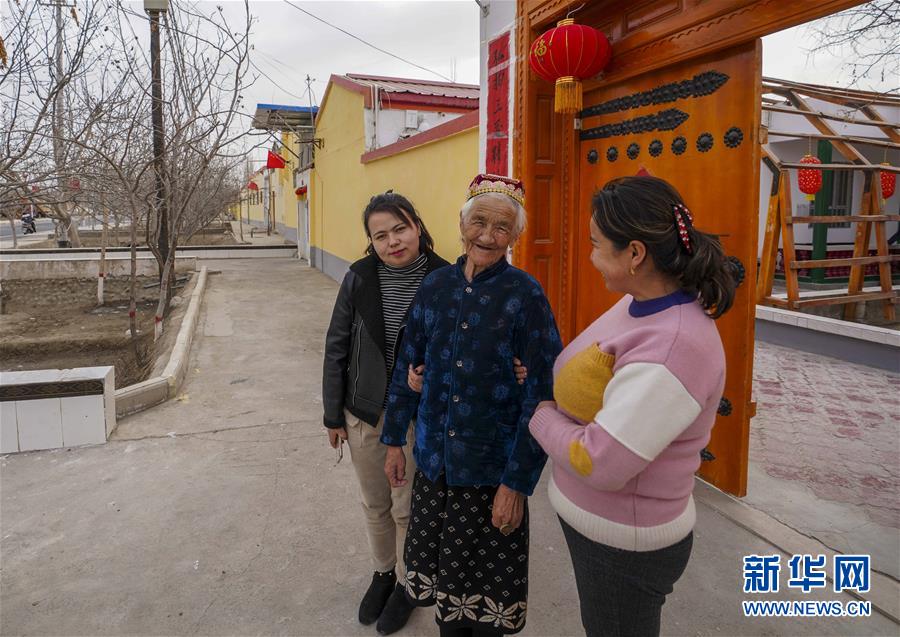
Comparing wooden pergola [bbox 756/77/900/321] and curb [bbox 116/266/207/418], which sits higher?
wooden pergola [bbox 756/77/900/321]

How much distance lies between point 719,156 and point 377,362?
2.16m

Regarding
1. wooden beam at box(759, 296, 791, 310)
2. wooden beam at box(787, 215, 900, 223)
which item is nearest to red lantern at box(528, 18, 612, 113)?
wooden beam at box(787, 215, 900, 223)

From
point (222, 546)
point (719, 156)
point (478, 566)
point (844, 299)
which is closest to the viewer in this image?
point (478, 566)

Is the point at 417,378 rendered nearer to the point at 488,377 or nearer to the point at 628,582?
the point at 488,377

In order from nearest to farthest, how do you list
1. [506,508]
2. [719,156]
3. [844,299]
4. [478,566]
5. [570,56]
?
1. [506,508]
2. [478,566]
3. [719,156]
4. [570,56]
5. [844,299]

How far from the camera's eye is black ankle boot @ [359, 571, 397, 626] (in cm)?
232

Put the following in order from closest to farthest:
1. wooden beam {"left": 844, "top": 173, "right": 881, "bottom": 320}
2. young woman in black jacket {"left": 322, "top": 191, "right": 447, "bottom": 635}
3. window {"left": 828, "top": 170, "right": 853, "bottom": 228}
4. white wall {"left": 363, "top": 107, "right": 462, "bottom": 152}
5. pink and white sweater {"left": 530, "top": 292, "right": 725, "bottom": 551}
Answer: pink and white sweater {"left": 530, "top": 292, "right": 725, "bottom": 551}
young woman in black jacket {"left": 322, "top": 191, "right": 447, "bottom": 635}
wooden beam {"left": 844, "top": 173, "right": 881, "bottom": 320}
white wall {"left": 363, "top": 107, "right": 462, "bottom": 152}
window {"left": 828, "top": 170, "right": 853, "bottom": 228}

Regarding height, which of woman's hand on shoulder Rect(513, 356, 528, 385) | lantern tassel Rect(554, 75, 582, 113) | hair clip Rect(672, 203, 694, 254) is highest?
lantern tassel Rect(554, 75, 582, 113)

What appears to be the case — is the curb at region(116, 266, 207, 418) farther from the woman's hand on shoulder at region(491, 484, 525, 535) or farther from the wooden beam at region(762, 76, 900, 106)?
the wooden beam at region(762, 76, 900, 106)

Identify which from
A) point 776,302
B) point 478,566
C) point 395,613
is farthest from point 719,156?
point 776,302

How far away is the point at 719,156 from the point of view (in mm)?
3123

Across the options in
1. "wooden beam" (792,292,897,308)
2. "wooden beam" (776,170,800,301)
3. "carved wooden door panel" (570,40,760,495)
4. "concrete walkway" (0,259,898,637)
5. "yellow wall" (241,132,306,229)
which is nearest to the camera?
"concrete walkway" (0,259,898,637)

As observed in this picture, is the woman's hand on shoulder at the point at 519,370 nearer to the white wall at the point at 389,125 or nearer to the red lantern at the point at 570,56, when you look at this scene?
the red lantern at the point at 570,56

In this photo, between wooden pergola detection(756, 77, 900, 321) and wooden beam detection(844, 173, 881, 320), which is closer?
wooden pergola detection(756, 77, 900, 321)
